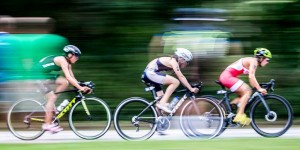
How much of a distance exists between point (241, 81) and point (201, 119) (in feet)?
2.77

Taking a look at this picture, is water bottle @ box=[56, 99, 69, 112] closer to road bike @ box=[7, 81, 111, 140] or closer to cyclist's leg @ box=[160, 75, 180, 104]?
road bike @ box=[7, 81, 111, 140]

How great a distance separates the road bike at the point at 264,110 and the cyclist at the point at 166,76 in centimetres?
52

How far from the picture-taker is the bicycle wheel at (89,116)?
10.3 m

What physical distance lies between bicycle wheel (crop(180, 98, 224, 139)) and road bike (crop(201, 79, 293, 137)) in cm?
10

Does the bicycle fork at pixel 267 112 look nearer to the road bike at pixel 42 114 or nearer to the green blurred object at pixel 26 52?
the road bike at pixel 42 114

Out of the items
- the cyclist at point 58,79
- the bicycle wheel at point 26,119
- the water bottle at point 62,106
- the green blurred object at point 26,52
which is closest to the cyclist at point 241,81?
the cyclist at point 58,79

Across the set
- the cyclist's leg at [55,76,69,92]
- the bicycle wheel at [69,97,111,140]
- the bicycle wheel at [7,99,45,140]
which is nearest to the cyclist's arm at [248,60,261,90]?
the bicycle wheel at [69,97,111,140]

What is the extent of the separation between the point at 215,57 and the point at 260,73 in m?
0.87

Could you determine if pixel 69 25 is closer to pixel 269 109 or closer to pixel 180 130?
pixel 180 130

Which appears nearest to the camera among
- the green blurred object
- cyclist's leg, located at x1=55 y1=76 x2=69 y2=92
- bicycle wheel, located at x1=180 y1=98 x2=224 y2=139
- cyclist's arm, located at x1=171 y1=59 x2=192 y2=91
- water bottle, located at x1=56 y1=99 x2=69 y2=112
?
cyclist's arm, located at x1=171 y1=59 x2=192 y2=91

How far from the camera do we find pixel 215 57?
40.2 ft

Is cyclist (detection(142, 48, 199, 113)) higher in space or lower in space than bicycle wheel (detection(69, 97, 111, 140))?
higher

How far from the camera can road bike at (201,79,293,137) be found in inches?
403

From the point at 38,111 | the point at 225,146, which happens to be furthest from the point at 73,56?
the point at 225,146
